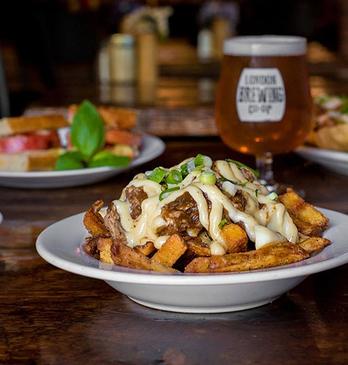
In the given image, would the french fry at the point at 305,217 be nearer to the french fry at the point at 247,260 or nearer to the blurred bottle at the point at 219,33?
the french fry at the point at 247,260

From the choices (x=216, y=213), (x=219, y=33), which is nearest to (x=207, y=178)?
(x=216, y=213)

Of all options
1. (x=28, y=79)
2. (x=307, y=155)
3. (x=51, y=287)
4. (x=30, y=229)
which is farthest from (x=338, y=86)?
(x=28, y=79)

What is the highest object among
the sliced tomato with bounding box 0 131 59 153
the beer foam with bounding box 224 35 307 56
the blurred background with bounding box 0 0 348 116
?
the beer foam with bounding box 224 35 307 56

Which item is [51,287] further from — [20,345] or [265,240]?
[265,240]

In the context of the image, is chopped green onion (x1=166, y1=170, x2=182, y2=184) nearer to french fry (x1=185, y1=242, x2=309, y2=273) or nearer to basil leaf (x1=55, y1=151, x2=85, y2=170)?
french fry (x1=185, y1=242, x2=309, y2=273)

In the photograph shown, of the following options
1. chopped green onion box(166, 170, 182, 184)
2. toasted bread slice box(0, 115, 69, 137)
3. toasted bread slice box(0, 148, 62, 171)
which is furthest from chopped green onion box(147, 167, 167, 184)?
toasted bread slice box(0, 115, 69, 137)
